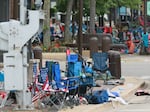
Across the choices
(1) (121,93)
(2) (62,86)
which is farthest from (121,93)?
(2) (62,86)

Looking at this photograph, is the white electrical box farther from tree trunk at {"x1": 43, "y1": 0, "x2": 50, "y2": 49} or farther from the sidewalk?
tree trunk at {"x1": 43, "y1": 0, "x2": 50, "y2": 49}

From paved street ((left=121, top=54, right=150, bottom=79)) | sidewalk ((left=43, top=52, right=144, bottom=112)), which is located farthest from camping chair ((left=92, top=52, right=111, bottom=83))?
paved street ((left=121, top=54, right=150, bottom=79))

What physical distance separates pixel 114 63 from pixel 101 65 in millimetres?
552

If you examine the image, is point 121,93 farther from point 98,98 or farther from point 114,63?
point 114,63

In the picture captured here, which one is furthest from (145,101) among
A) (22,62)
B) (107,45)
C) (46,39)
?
(46,39)

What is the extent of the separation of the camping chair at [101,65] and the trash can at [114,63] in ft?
0.60

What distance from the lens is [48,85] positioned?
11305mm

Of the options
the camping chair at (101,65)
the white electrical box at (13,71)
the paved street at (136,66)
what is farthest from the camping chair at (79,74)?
the paved street at (136,66)

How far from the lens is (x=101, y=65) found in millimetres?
17328

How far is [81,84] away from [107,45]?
14034mm

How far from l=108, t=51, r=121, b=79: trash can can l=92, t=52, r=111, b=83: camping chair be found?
0.18 m

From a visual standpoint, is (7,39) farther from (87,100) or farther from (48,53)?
(48,53)

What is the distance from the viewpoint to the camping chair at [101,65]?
679 inches

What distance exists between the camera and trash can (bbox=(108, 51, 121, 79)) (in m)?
17.5
